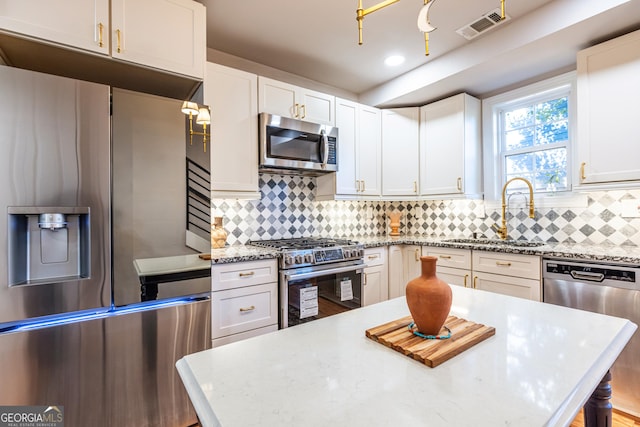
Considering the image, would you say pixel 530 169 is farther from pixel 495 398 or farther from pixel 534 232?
pixel 495 398

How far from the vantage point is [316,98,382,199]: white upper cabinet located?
299cm

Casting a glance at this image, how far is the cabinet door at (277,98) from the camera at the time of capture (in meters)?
2.51

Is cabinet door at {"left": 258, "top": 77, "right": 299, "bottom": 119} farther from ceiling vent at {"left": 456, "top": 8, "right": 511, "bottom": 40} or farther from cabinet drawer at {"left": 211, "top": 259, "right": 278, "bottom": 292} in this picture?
ceiling vent at {"left": 456, "top": 8, "right": 511, "bottom": 40}

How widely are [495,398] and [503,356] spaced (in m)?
0.23

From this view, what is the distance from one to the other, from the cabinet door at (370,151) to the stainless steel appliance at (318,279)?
748mm

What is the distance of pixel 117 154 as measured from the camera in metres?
1.55

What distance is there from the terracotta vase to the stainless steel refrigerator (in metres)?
1.34

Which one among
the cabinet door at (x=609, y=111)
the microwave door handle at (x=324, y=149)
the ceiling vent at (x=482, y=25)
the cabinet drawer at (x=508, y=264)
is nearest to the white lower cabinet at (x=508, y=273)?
the cabinet drawer at (x=508, y=264)

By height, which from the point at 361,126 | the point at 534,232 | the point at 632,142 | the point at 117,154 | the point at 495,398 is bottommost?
the point at 495,398

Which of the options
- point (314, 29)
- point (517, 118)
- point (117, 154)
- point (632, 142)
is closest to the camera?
point (117, 154)

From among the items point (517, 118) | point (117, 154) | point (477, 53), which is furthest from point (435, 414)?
point (517, 118)

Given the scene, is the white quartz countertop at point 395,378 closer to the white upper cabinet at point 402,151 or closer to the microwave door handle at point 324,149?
the microwave door handle at point 324,149

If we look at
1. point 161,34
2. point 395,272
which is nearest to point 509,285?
point 395,272

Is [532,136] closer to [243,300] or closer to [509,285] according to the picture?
[509,285]
